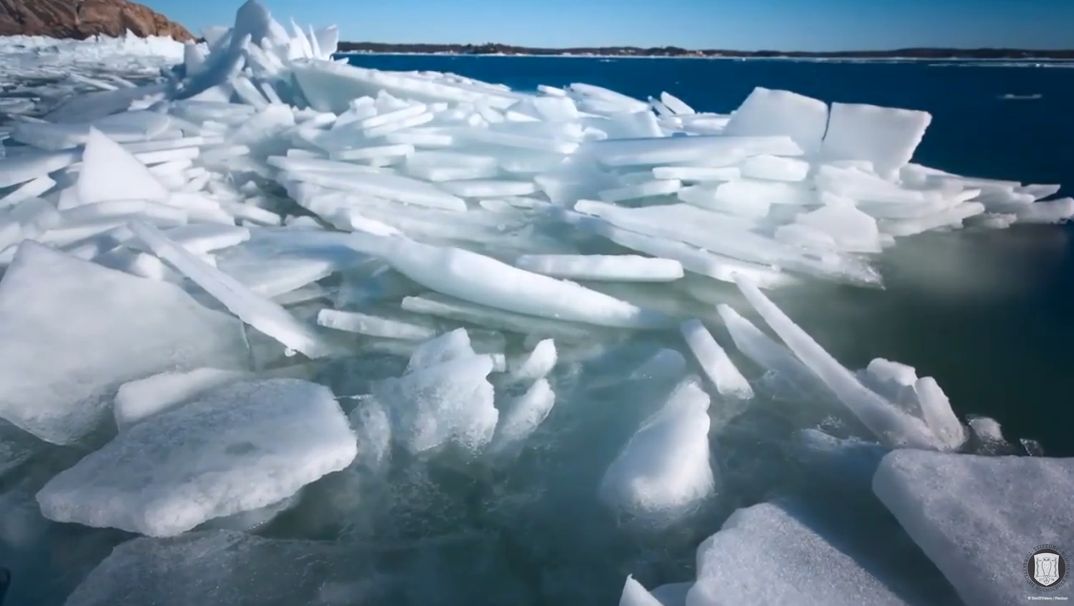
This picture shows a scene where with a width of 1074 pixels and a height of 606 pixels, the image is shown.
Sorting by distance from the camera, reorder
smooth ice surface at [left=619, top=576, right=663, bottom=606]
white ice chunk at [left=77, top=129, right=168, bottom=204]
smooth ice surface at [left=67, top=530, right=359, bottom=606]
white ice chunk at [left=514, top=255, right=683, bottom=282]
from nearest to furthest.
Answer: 1. smooth ice surface at [left=619, top=576, right=663, bottom=606]
2. smooth ice surface at [left=67, top=530, right=359, bottom=606]
3. white ice chunk at [left=514, top=255, right=683, bottom=282]
4. white ice chunk at [left=77, top=129, right=168, bottom=204]

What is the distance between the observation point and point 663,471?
4.17 feet

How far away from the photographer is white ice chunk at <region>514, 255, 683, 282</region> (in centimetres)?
227

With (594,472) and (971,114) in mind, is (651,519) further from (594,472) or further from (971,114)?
(971,114)

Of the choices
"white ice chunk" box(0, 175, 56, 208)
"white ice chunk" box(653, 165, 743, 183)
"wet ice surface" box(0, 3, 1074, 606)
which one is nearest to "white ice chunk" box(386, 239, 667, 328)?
"wet ice surface" box(0, 3, 1074, 606)

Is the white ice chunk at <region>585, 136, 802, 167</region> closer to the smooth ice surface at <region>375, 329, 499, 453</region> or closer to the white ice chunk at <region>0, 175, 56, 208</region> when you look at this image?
the smooth ice surface at <region>375, 329, 499, 453</region>

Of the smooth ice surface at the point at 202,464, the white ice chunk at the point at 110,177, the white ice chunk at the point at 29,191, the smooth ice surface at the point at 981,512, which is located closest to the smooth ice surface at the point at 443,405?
the smooth ice surface at the point at 202,464

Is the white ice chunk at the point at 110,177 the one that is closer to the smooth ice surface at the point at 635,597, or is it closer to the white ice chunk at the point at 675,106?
the smooth ice surface at the point at 635,597

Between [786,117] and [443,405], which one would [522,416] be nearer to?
[443,405]

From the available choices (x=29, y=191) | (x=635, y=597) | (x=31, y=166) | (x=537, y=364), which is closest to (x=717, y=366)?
(x=537, y=364)

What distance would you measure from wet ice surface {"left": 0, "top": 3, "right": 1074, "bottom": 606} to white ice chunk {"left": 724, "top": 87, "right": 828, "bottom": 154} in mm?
15

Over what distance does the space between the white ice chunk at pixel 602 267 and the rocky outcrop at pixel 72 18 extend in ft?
107

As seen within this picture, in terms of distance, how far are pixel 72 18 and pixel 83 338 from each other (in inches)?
1377

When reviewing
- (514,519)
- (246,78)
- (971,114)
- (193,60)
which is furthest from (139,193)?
(971,114)

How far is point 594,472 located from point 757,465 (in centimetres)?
36
